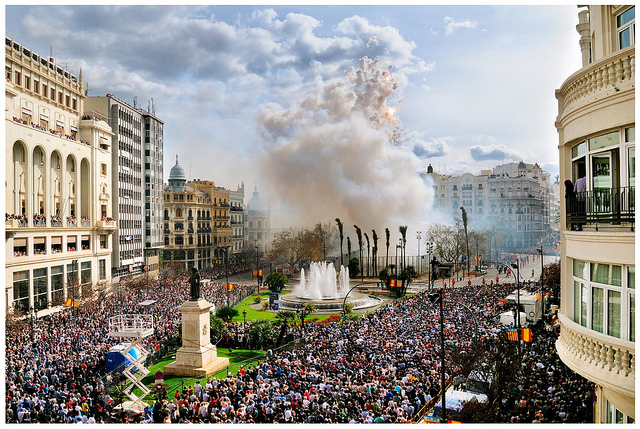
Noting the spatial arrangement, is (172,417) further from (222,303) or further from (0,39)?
(222,303)

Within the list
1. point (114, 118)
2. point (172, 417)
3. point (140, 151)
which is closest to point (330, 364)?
point (172, 417)

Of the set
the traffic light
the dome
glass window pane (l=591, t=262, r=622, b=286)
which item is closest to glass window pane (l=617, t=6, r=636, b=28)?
glass window pane (l=591, t=262, r=622, b=286)

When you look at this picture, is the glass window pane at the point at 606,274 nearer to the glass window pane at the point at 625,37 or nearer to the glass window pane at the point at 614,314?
the glass window pane at the point at 614,314

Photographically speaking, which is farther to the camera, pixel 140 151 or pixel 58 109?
pixel 140 151

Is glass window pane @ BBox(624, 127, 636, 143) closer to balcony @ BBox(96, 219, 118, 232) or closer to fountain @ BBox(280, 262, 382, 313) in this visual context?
fountain @ BBox(280, 262, 382, 313)

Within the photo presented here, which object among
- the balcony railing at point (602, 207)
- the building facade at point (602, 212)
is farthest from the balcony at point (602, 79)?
the balcony railing at point (602, 207)

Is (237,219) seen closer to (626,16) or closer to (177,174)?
(177,174)
